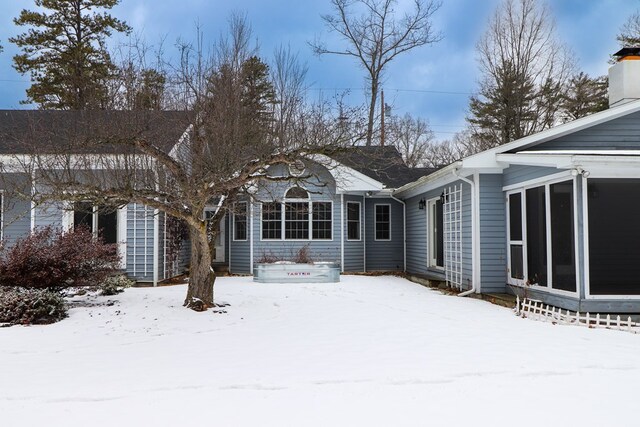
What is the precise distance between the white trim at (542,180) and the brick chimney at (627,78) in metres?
2.60

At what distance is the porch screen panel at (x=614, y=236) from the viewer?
750 cm

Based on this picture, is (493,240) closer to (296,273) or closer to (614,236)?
(614,236)

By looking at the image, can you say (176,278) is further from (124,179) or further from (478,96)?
(478,96)

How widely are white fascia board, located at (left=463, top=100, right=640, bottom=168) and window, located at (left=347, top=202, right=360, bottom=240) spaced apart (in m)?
5.94

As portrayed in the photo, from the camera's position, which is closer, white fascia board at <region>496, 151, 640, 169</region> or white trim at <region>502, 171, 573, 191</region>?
white fascia board at <region>496, 151, 640, 169</region>

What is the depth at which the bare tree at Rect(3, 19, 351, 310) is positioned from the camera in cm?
689

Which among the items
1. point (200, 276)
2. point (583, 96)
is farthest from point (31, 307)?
point (583, 96)

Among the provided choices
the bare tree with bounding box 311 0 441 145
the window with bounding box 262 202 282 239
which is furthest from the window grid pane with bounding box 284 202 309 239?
the bare tree with bounding box 311 0 441 145

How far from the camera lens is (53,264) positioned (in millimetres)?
8039

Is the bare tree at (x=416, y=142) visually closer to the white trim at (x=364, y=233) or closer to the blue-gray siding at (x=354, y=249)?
the white trim at (x=364, y=233)

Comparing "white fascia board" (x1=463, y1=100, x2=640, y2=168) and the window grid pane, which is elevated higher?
"white fascia board" (x1=463, y1=100, x2=640, y2=168)

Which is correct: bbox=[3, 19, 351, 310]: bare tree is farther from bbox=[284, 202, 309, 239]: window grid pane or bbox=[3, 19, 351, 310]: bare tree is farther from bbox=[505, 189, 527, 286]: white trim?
bbox=[284, 202, 309, 239]: window grid pane

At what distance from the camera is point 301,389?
4.30 meters

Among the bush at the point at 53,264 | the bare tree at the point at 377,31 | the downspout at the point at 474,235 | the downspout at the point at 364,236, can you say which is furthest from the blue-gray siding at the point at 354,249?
the bare tree at the point at 377,31
